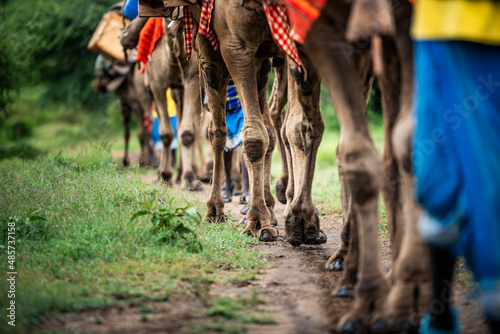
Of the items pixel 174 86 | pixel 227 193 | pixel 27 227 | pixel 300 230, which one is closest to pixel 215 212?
pixel 300 230

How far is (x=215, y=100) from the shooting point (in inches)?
Answer: 220

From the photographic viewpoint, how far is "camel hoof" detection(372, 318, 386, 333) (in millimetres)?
2611

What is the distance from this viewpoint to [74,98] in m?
19.0

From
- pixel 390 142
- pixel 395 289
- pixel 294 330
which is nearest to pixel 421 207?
pixel 395 289

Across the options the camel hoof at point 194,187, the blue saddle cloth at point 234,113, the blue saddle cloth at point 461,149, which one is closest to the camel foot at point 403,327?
the blue saddle cloth at point 461,149

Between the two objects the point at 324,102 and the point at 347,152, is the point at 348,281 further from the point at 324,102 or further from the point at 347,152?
the point at 324,102

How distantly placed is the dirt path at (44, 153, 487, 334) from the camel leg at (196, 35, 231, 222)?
5.59 ft

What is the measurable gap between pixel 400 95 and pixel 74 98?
1744 cm

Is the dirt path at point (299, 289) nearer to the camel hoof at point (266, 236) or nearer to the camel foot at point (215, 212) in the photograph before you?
the camel hoof at point (266, 236)

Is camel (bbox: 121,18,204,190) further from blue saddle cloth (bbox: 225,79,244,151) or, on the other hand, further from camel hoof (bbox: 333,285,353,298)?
camel hoof (bbox: 333,285,353,298)

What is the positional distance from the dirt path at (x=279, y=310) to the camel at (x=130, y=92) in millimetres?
8416

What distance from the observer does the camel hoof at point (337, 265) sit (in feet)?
12.8

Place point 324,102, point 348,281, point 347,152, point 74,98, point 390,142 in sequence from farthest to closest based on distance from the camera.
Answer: point 74,98
point 324,102
point 348,281
point 390,142
point 347,152

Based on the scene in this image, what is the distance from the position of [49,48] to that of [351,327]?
14.5 meters
